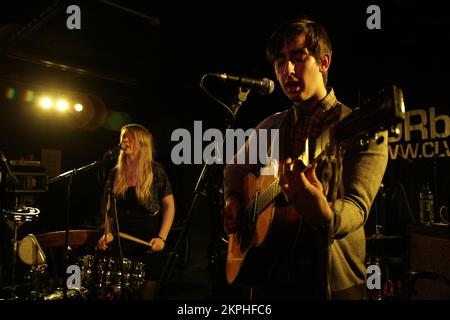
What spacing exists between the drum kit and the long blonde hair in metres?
0.49

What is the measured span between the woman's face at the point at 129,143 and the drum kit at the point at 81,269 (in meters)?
1.01

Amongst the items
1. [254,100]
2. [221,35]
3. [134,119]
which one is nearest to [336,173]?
[221,35]

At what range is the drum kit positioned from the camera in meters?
3.37

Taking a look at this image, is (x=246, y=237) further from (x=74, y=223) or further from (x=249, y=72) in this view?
(x=74, y=223)

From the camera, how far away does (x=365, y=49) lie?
4785 millimetres

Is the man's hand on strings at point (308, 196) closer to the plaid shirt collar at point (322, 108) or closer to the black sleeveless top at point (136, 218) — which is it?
the plaid shirt collar at point (322, 108)

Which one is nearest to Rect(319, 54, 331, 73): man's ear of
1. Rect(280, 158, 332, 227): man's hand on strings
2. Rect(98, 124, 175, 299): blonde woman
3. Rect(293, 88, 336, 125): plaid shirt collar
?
Rect(293, 88, 336, 125): plaid shirt collar

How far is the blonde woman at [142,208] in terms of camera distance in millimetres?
3479

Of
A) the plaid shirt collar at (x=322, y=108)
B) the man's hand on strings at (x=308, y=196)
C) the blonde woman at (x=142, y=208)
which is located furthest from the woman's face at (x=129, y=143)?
the man's hand on strings at (x=308, y=196)

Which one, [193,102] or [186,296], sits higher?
[193,102]

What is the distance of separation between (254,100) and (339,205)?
536 centimetres

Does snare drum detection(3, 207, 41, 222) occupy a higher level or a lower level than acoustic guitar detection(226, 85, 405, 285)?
lower

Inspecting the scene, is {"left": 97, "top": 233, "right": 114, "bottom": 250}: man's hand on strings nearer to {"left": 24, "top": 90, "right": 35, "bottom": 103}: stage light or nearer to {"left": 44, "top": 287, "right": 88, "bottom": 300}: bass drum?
{"left": 44, "top": 287, "right": 88, "bottom": 300}: bass drum

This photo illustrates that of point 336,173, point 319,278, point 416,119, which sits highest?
point 416,119
